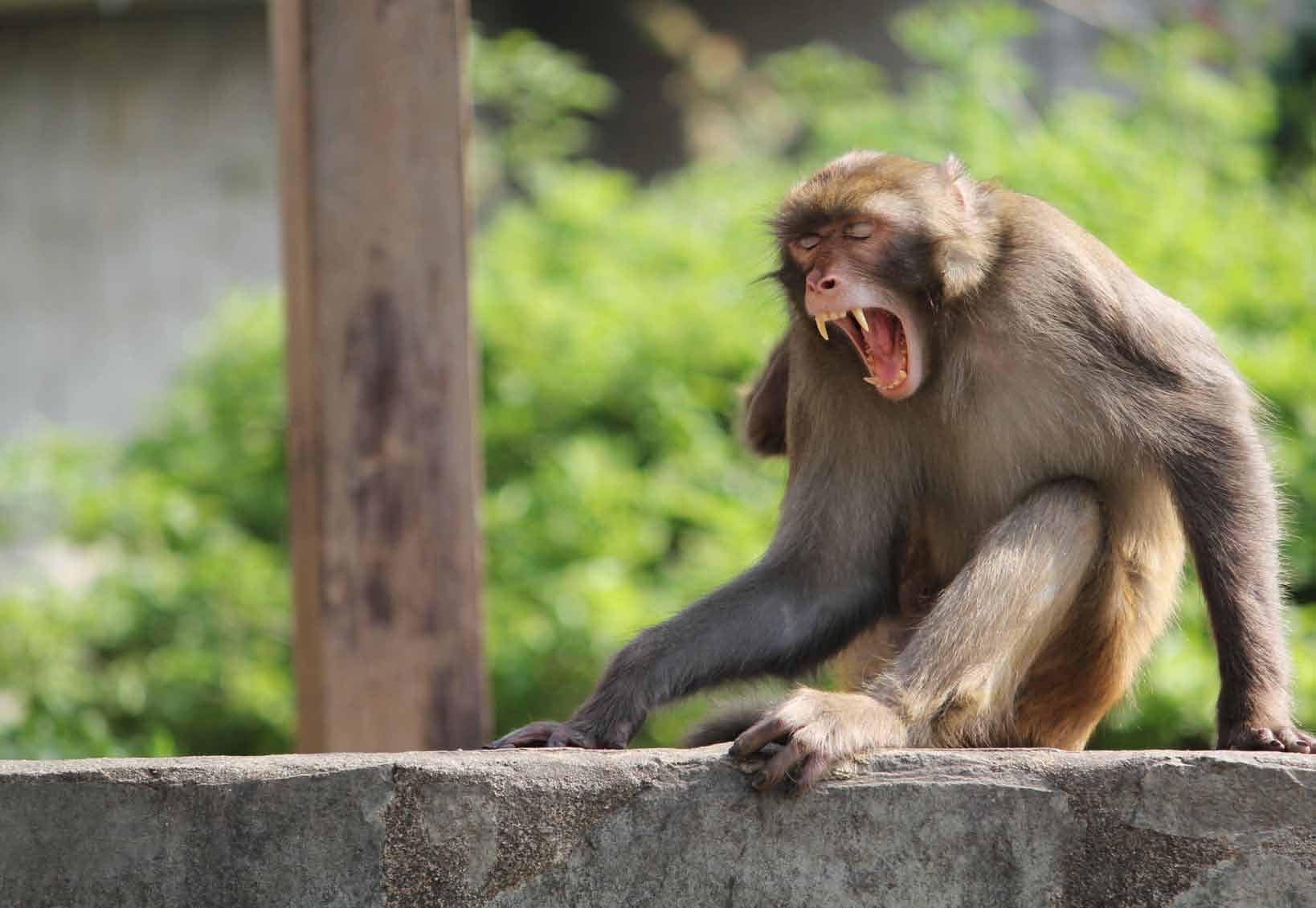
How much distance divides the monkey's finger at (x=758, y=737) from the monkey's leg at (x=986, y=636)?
0.27 ft

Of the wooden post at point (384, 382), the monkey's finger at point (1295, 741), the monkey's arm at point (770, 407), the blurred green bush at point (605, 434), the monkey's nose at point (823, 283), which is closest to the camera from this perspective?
the monkey's finger at point (1295, 741)

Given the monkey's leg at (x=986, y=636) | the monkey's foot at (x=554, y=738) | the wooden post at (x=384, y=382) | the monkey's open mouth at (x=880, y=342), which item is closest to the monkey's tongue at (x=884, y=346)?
the monkey's open mouth at (x=880, y=342)

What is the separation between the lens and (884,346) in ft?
11.6

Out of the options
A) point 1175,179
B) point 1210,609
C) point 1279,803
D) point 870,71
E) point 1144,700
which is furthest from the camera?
point 870,71

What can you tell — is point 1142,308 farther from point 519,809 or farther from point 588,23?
point 588,23

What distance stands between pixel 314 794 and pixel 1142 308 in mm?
1816

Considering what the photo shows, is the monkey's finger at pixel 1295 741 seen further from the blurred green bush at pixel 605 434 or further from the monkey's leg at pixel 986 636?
the blurred green bush at pixel 605 434

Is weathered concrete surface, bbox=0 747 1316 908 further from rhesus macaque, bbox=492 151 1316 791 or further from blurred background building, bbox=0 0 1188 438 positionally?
blurred background building, bbox=0 0 1188 438

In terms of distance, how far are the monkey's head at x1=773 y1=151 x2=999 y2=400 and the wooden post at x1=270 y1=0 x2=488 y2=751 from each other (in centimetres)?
126

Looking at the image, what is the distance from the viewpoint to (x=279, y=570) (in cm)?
711

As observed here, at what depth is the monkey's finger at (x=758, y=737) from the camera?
272 centimetres

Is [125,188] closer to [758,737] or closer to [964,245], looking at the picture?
[964,245]

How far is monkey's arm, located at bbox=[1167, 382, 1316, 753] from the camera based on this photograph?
3.17 meters

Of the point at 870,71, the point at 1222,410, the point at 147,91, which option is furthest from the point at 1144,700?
the point at 147,91
